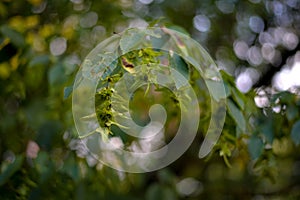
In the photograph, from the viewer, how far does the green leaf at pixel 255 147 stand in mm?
955

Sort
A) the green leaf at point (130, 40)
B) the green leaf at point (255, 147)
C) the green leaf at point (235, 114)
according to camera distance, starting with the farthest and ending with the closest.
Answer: the green leaf at point (255, 147)
the green leaf at point (235, 114)
the green leaf at point (130, 40)

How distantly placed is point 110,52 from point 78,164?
1.44ft

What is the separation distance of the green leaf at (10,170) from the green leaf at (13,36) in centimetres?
22

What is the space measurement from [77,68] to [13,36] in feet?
0.56

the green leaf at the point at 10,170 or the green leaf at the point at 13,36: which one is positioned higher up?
the green leaf at the point at 13,36

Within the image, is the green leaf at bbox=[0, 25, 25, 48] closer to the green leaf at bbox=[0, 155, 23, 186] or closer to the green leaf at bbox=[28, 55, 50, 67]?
the green leaf at bbox=[28, 55, 50, 67]

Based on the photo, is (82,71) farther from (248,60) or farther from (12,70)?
(248,60)

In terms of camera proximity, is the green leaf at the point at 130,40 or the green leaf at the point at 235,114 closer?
the green leaf at the point at 130,40

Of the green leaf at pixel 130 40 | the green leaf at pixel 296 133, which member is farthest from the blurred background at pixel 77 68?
the green leaf at pixel 130 40

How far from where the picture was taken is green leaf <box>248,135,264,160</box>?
96cm

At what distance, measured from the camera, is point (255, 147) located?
97cm

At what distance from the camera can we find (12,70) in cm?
116

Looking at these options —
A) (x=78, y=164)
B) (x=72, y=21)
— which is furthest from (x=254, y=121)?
(x=72, y=21)

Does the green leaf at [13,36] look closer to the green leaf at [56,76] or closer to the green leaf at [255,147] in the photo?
the green leaf at [56,76]
